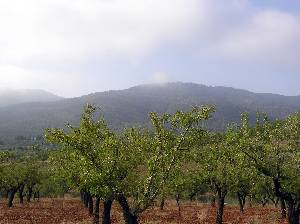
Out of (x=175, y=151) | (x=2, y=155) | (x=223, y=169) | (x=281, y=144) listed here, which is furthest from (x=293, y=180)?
(x=2, y=155)

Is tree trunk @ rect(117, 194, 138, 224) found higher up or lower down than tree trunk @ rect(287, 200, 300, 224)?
higher up

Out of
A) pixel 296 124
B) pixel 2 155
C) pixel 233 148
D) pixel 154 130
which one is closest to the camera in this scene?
pixel 154 130

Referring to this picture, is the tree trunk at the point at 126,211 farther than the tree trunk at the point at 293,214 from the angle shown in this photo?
No

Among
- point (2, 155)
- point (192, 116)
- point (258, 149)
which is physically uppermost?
point (192, 116)

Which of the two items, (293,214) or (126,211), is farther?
(293,214)

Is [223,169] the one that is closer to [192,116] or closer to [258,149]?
[258,149]

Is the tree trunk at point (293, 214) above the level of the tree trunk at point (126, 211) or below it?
below

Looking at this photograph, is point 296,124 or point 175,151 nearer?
point 175,151

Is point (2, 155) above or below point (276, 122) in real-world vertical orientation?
below

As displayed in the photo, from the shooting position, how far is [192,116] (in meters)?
30.8

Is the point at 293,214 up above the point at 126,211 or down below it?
below

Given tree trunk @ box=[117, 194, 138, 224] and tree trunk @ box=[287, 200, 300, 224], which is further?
tree trunk @ box=[287, 200, 300, 224]

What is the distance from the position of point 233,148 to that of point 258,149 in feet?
11.1

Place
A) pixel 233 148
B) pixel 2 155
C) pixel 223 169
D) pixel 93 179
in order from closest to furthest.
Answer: pixel 93 179 < pixel 233 148 < pixel 223 169 < pixel 2 155
